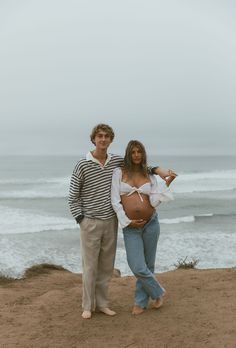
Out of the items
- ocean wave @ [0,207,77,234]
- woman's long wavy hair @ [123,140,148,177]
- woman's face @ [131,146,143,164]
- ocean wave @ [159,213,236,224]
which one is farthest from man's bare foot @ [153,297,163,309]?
ocean wave @ [159,213,236,224]

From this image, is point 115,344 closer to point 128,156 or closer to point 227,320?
point 227,320

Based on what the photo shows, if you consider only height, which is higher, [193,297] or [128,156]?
[128,156]

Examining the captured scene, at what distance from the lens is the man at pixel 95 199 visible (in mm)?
4773

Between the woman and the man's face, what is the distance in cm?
24

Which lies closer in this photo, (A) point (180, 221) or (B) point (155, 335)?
(B) point (155, 335)

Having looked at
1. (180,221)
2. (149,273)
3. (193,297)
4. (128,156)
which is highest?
(128,156)

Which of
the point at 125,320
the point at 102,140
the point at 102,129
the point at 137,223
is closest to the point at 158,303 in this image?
the point at 125,320

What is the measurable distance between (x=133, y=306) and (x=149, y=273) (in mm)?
866

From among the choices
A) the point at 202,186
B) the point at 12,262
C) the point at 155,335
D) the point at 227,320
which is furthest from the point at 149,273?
the point at 202,186

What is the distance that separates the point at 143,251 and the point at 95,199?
763mm

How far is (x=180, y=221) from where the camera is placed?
71.4 ft

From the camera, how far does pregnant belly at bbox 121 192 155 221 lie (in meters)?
4.71

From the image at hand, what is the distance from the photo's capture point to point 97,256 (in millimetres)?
4918

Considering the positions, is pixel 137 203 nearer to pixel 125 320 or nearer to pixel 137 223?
pixel 137 223
